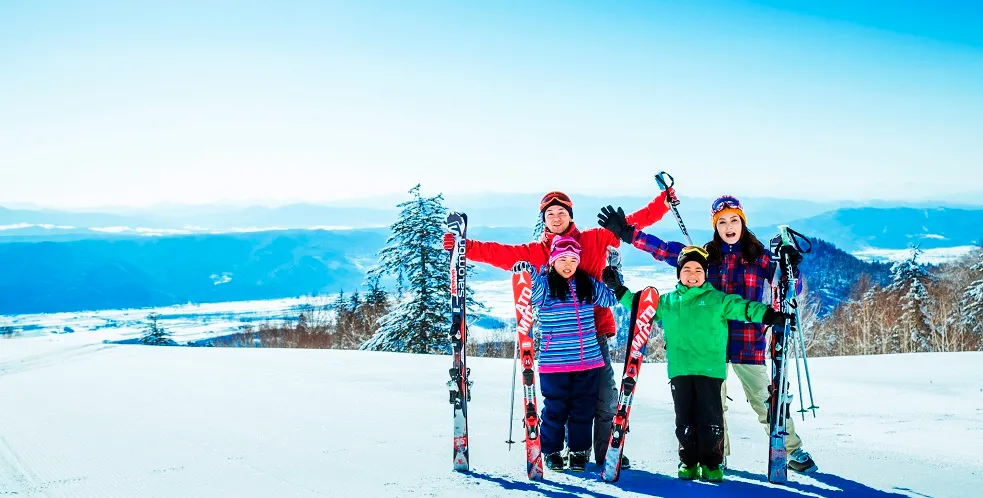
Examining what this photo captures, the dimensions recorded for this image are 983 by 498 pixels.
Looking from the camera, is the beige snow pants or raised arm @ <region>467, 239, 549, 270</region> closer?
the beige snow pants

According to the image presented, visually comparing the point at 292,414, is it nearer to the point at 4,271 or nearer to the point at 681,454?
the point at 681,454

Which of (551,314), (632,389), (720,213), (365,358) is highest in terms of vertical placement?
(720,213)

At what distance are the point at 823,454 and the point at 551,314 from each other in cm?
250

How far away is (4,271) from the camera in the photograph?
655 ft

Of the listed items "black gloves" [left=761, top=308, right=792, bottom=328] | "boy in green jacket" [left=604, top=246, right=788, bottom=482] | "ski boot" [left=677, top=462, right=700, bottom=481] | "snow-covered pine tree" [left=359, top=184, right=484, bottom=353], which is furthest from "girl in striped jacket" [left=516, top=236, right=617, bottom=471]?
"snow-covered pine tree" [left=359, top=184, right=484, bottom=353]

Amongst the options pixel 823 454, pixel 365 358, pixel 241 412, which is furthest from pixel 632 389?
pixel 365 358

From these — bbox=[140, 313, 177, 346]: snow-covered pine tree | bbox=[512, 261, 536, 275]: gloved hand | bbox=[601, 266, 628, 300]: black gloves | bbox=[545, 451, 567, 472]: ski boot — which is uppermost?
bbox=[512, 261, 536, 275]: gloved hand

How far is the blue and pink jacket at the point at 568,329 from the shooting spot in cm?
419

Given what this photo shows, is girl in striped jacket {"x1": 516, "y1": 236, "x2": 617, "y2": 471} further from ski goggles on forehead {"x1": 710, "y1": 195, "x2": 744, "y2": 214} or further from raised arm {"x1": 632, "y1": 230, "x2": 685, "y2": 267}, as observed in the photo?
ski goggles on forehead {"x1": 710, "y1": 195, "x2": 744, "y2": 214}

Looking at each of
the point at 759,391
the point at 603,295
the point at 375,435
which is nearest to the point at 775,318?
the point at 759,391

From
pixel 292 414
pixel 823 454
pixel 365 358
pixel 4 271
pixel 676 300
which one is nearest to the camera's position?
pixel 676 300

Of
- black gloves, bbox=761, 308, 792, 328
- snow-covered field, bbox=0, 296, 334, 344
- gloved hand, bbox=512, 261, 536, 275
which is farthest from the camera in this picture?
snow-covered field, bbox=0, 296, 334, 344

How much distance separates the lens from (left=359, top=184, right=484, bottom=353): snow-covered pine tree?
2333 centimetres

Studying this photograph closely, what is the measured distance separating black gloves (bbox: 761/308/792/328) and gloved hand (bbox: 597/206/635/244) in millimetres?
1063
